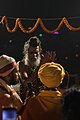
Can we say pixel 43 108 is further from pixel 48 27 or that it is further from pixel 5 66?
pixel 48 27

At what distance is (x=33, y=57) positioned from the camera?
387cm

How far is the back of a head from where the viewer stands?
1.44 metres

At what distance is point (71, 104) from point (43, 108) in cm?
70

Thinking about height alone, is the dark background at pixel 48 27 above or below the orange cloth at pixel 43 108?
above

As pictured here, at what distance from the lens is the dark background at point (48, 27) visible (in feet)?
32.1

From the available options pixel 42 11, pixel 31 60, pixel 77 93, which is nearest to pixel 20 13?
pixel 42 11

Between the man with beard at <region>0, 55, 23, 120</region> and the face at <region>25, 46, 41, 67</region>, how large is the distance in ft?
3.21

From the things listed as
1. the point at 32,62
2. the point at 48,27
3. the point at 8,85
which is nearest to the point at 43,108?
the point at 8,85

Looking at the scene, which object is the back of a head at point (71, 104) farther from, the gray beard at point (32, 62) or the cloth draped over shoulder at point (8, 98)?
the gray beard at point (32, 62)

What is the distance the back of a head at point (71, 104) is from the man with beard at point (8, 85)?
96 cm

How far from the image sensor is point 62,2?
10008 millimetres

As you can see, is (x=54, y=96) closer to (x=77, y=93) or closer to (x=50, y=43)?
(x=77, y=93)

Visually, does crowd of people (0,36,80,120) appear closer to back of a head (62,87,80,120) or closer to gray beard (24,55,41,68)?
back of a head (62,87,80,120)

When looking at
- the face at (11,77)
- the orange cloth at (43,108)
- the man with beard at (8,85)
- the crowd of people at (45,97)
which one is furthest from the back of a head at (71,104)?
the face at (11,77)
